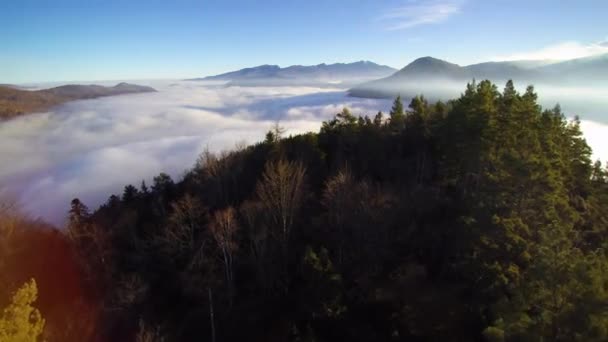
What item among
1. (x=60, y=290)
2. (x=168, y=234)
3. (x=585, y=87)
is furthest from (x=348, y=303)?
(x=585, y=87)

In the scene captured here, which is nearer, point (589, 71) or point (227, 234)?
point (227, 234)

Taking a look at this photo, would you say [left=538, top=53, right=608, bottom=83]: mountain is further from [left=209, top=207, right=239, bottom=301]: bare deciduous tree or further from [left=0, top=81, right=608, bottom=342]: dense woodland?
[left=209, top=207, right=239, bottom=301]: bare deciduous tree

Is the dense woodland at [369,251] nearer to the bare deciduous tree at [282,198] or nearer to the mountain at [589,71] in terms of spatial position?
the bare deciduous tree at [282,198]

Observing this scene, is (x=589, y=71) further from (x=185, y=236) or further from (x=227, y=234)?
(x=227, y=234)

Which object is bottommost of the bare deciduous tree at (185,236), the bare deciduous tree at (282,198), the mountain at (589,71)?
the bare deciduous tree at (185,236)

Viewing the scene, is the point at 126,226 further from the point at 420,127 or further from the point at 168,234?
the point at 420,127

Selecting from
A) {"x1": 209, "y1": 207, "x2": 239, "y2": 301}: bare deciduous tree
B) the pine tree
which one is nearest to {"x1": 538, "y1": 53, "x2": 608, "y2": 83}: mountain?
the pine tree

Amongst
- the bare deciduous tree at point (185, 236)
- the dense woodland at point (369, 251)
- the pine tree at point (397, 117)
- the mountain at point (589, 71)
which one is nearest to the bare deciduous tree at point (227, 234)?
the dense woodland at point (369, 251)

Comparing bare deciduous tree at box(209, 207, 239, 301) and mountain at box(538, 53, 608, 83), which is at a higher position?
mountain at box(538, 53, 608, 83)

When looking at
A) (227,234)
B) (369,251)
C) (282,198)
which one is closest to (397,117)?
(282,198)
